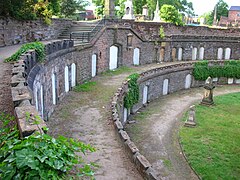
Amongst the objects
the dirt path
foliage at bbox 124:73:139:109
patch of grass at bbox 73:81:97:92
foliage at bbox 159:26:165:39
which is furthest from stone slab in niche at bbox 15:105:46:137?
foliage at bbox 159:26:165:39

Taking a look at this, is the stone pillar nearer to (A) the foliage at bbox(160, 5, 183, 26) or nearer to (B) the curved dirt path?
(B) the curved dirt path

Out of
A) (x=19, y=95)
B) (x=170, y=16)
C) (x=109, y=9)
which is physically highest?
(x=109, y=9)

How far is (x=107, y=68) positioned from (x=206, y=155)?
45.0 feet

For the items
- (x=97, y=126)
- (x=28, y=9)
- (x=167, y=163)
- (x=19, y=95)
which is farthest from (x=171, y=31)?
(x=19, y=95)

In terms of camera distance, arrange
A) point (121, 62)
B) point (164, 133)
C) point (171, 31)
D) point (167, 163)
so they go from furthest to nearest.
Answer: point (171, 31), point (121, 62), point (164, 133), point (167, 163)

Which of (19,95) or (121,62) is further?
(121,62)

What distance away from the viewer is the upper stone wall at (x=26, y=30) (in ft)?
66.5

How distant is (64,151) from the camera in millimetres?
4445

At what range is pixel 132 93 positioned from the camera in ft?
71.6

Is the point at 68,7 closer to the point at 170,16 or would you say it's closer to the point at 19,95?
the point at 170,16

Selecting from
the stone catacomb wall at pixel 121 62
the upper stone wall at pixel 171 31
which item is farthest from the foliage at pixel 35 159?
the upper stone wall at pixel 171 31

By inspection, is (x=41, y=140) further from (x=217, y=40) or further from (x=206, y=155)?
(x=217, y=40)

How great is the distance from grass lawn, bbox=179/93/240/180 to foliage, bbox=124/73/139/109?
13.6 feet

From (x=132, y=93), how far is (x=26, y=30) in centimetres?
964
